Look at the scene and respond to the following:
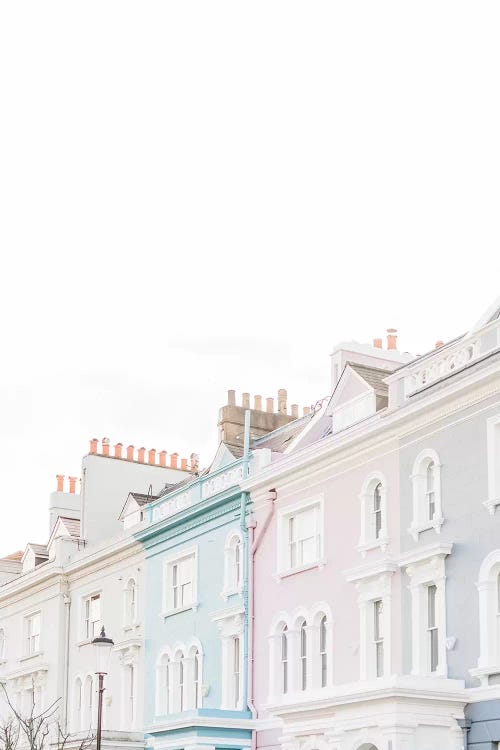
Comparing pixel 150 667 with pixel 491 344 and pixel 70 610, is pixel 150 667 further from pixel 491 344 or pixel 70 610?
pixel 491 344

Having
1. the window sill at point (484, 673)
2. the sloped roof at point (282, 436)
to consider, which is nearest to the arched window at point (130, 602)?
the sloped roof at point (282, 436)

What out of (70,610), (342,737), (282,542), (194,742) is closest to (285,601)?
(282,542)

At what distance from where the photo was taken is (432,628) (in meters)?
28.0

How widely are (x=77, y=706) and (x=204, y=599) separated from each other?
30.5 feet

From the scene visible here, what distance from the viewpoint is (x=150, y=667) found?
39.6m

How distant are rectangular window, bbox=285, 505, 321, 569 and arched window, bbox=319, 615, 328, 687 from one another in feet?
4.93

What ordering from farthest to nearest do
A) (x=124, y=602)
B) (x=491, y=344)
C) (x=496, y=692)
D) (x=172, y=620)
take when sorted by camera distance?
(x=124, y=602)
(x=172, y=620)
(x=491, y=344)
(x=496, y=692)

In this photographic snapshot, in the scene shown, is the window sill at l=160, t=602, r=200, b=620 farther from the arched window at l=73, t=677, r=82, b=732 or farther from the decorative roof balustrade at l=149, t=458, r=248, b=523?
the arched window at l=73, t=677, r=82, b=732

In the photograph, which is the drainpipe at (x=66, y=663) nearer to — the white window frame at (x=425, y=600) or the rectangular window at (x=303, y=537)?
the rectangular window at (x=303, y=537)

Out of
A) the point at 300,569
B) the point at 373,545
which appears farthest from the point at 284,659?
the point at 373,545

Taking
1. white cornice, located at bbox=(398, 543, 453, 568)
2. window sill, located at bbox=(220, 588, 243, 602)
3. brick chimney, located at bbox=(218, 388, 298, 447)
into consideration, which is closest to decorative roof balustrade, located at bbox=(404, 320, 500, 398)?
white cornice, located at bbox=(398, 543, 453, 568)

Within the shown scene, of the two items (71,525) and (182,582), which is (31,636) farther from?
(182,582)

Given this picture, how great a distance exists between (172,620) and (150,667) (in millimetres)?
1767

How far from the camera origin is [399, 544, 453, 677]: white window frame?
27422 mm
